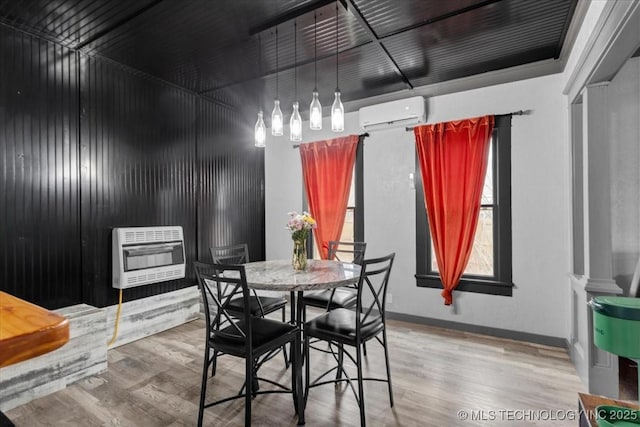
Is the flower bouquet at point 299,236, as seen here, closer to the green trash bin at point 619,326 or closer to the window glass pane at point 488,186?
the green trash bin at point 619,326

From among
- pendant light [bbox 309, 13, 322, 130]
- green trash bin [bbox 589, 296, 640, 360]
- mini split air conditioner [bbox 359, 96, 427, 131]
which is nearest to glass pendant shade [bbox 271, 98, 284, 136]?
pendant light [bbox 309, 13, 322, 130]

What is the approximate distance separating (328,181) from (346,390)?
259 cm

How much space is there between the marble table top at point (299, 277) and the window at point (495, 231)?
1.71 meters

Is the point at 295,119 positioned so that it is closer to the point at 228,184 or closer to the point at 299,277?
the point at 299,277

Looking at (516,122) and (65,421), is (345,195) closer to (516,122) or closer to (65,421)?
(516,122)

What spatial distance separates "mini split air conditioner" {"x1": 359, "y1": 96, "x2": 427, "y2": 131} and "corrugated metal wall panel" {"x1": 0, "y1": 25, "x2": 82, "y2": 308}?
9.74 feet

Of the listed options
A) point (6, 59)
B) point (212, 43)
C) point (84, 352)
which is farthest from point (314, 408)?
point (6, 59)

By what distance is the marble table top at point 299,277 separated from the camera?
1.87 metres

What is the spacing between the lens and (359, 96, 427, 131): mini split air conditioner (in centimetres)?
355

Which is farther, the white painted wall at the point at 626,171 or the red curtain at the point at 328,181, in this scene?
the red curtain at the point at 328,181

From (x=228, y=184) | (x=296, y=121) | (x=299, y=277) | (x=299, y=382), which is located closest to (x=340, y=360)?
(x=299, y=382)

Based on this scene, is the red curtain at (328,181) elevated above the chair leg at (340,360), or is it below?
above

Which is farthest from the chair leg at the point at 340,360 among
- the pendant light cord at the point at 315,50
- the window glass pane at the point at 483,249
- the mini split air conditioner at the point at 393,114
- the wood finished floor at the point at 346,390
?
the mini split air conditioner at the point at 393,114

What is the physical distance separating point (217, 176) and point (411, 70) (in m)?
2.70
